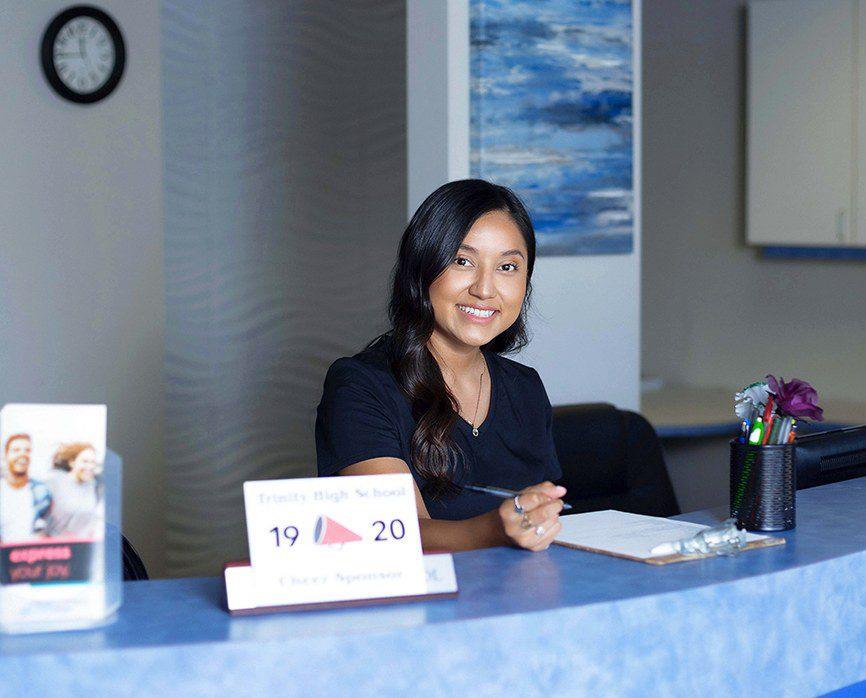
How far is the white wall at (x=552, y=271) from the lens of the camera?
3.27 metres

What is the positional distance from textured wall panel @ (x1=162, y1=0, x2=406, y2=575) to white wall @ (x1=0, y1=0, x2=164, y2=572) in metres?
0.08

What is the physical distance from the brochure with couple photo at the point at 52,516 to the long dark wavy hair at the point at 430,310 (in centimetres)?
95

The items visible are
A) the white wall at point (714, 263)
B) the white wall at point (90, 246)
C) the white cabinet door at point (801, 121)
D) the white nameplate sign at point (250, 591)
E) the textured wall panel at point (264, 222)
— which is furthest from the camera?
the white wall at point (714, 263)

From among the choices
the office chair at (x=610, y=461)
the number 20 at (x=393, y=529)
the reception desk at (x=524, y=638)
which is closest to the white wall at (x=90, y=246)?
the office chair at (x=610, y=461)

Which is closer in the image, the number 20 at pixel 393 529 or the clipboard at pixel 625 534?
the number 20 at pixel 393 529

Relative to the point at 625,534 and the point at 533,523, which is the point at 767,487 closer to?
the point at 625,534

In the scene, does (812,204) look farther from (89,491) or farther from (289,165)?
(89,491)

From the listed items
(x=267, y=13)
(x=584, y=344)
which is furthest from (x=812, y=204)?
(x=267, y=13)

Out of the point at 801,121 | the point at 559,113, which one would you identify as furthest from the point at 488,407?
the point at 801,121

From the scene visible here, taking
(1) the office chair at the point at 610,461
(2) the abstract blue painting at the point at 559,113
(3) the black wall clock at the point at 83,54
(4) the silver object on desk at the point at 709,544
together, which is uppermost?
(3) the black wall clock at the point at 83,54

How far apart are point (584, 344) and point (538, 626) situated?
2280 millimetres

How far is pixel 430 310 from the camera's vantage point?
2301 mm

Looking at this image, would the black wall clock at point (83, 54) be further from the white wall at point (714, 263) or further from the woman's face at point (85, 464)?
the woman's face at point (85, 464)

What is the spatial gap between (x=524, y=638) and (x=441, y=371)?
38.5 inches
